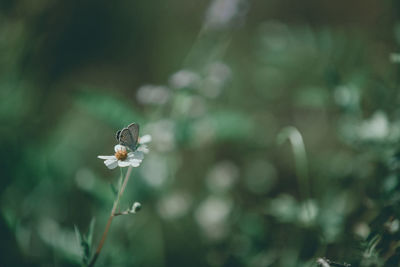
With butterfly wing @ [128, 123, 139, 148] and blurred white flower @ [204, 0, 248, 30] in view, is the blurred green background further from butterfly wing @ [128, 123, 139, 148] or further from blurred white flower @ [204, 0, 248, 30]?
butterfly wing @ [128, 123, 139, 148]

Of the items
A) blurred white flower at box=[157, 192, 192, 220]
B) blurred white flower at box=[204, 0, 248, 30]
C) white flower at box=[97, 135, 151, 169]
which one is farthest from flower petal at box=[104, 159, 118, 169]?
blurred white flower at box=[204, 0, 248, 30]

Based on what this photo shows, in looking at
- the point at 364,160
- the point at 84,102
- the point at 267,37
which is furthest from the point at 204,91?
the point at 364,160

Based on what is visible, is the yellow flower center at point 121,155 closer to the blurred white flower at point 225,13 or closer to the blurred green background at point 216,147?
the blurred green background at point 216,147

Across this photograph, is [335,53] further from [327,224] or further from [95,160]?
[95,160]

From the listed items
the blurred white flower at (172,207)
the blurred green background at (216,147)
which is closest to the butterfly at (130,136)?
the blurred green background at (216,147)

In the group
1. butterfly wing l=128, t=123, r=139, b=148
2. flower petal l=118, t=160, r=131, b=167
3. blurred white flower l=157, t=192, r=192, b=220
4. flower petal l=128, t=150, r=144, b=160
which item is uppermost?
butterfly wing l=128, t=123, r=139, b=148
